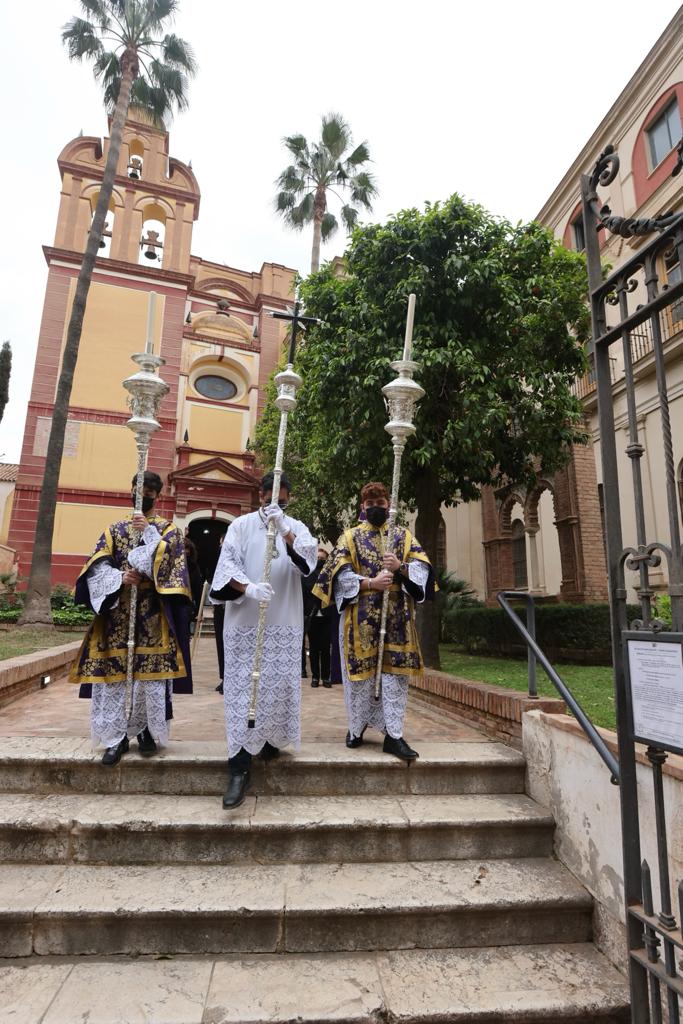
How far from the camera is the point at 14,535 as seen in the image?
17.2 meters

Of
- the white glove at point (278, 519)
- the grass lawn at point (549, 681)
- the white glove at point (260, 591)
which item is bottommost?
the grass lawn at point (549, 681)

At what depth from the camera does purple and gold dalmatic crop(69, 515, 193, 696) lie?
355 cm

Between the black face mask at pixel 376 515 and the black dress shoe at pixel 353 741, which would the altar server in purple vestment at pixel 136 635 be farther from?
the black face mask at pixel 376 515

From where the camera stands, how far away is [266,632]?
3.58 metres

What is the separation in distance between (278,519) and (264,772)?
4.96ft

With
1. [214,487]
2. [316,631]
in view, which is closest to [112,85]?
[214,487]

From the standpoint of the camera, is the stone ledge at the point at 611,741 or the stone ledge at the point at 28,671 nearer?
the stone ledge at the point at 611,741

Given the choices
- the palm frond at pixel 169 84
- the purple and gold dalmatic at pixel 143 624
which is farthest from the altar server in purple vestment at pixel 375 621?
the palm frond at pixel 169 84

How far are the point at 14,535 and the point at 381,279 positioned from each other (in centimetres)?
1439

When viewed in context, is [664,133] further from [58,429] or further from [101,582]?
[101,582]

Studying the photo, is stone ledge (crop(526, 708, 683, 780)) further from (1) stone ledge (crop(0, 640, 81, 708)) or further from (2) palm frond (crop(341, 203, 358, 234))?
(2) palm frond (crop(341, 203, 358, 234))

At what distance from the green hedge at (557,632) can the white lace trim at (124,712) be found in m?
8.09

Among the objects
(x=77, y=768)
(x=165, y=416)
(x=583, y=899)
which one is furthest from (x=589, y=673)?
(x=165, y=416)

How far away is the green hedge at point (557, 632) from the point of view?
387 inches
